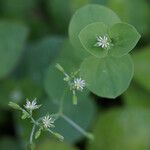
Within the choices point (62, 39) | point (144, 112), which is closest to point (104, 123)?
point (144, 112)

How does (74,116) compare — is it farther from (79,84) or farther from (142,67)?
(79,84)

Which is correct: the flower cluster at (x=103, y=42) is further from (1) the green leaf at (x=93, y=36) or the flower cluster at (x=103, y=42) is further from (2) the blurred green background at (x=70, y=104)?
(2) the blurred green background at (x=70, y=104)

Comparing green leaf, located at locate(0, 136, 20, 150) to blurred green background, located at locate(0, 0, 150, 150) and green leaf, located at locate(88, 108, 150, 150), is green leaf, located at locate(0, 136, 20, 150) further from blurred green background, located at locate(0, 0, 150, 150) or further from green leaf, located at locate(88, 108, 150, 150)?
green leaf, located at locate(88, 108, 150, 150)

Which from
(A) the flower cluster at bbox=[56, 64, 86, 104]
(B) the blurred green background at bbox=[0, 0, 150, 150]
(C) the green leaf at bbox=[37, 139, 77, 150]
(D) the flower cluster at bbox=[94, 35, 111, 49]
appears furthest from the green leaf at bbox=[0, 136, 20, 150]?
(D) the flower cluster at bbox=[94, 35, 111, 49]

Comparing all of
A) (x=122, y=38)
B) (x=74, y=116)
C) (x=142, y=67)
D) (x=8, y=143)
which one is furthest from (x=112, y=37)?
(x=8, y=143)

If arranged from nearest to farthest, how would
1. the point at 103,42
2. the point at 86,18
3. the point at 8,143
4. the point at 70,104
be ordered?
the point at 103,42, the point at 86,18, the point at 70,104, the point at 8,143

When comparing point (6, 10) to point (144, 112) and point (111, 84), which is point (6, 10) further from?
point (111, 84)
